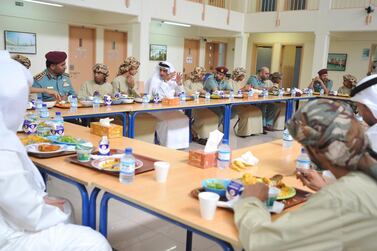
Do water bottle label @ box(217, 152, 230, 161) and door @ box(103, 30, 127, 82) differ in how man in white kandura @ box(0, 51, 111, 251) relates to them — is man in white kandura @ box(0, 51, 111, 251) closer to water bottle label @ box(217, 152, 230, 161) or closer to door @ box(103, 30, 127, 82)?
water bottle label @ box(217, 152, 230, 161)

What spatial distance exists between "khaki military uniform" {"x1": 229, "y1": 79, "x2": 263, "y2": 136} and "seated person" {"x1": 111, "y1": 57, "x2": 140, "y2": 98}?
1.97 m

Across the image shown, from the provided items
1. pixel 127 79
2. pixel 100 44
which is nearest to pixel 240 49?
pixel 100 44

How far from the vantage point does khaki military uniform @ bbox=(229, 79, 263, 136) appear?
6.72m

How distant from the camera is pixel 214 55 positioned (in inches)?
552

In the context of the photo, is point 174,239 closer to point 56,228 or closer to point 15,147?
point 56,228

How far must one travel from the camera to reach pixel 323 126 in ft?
3.60

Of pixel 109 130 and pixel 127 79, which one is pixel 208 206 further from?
pixel 127 79

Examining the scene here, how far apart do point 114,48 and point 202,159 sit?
885cm

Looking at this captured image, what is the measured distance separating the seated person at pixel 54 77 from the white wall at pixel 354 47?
8.38m

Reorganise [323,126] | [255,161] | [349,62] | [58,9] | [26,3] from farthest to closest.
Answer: [349,62] → [58,9] → [26,3] → [255,161] → [323,126]

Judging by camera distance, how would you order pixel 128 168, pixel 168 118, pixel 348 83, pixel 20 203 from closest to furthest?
pixel 20 203 → pixel 128 168 → pixel 168 118 → pixel 348 83

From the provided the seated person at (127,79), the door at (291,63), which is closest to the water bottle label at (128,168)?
the seated person at (127,79)

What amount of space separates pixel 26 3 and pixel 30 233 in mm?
7938

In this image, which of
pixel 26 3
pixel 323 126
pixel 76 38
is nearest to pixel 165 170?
pixel 323 126
